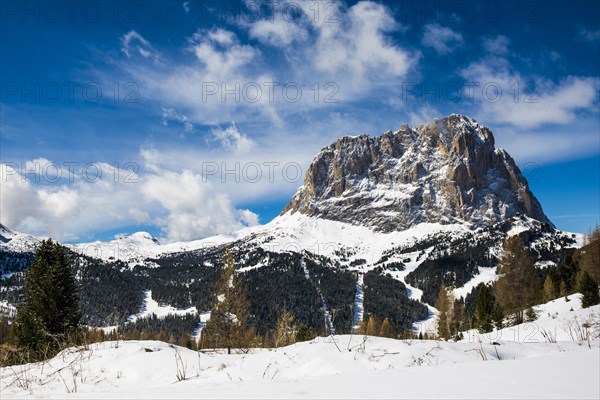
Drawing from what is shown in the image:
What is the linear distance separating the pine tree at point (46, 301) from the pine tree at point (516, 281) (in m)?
34.1

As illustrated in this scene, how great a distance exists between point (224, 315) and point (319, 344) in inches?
818

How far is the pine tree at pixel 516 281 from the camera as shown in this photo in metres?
34.5

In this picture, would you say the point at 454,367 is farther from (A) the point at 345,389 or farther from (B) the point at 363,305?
(B) the point at 363,305

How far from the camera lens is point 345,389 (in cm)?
306

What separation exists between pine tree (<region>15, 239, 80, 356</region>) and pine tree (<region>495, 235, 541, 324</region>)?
3411cm

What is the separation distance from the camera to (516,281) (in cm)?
3497

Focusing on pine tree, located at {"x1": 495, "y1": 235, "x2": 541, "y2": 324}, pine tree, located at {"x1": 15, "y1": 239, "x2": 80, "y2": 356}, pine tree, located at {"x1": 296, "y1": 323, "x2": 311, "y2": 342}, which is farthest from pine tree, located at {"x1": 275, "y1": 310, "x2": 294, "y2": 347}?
pine tree, located at {"x1": 495, "y1": 235, "x2": 541, "y2": 324}

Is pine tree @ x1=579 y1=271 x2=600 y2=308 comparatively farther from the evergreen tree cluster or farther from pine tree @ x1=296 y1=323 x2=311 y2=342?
the evergreen tree cluster

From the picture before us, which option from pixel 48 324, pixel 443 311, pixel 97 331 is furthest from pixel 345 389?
pixel 443 311

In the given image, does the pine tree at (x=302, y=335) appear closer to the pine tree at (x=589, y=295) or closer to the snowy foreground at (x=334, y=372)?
the snowy foreground at (x=334, y=372)

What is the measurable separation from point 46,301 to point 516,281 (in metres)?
36.0

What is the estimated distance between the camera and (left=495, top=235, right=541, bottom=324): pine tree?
34.5 m

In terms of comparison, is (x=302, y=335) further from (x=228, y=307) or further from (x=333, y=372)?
(x=333, y=372)

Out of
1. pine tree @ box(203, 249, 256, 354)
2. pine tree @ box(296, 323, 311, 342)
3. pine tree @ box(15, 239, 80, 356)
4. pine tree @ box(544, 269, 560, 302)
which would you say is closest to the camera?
pine tree @ box(296, 323, 311, 342)
